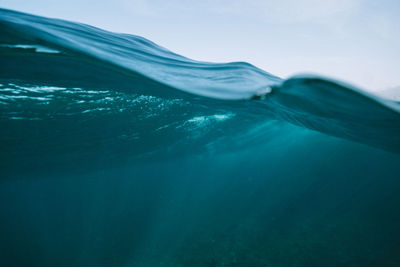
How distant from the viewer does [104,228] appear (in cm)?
2425

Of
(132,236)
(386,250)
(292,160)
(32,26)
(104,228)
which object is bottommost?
(104,228)

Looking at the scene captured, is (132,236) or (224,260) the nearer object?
(224,260)

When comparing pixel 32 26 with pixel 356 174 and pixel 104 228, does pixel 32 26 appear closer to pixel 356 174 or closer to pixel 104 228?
pixel 104 228

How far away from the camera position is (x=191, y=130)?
642 inches

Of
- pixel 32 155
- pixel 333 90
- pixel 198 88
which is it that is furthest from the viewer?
pixel 32 155

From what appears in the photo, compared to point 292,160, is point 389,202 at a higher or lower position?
higher

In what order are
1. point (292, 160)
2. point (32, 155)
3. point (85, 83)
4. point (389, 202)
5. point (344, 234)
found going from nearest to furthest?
point (85, 83), point (344, 234), point (32, 155), point (389, 202), point (292, 160)

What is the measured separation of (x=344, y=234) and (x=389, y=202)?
10745mm

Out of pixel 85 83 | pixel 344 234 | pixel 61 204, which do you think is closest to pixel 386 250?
pixel 344 234

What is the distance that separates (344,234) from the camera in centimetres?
1312

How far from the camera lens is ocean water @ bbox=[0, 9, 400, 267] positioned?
145 inches

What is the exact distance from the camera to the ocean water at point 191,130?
12.1ft

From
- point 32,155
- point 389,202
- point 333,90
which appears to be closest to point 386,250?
point 389,202

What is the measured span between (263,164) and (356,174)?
5026 cm
